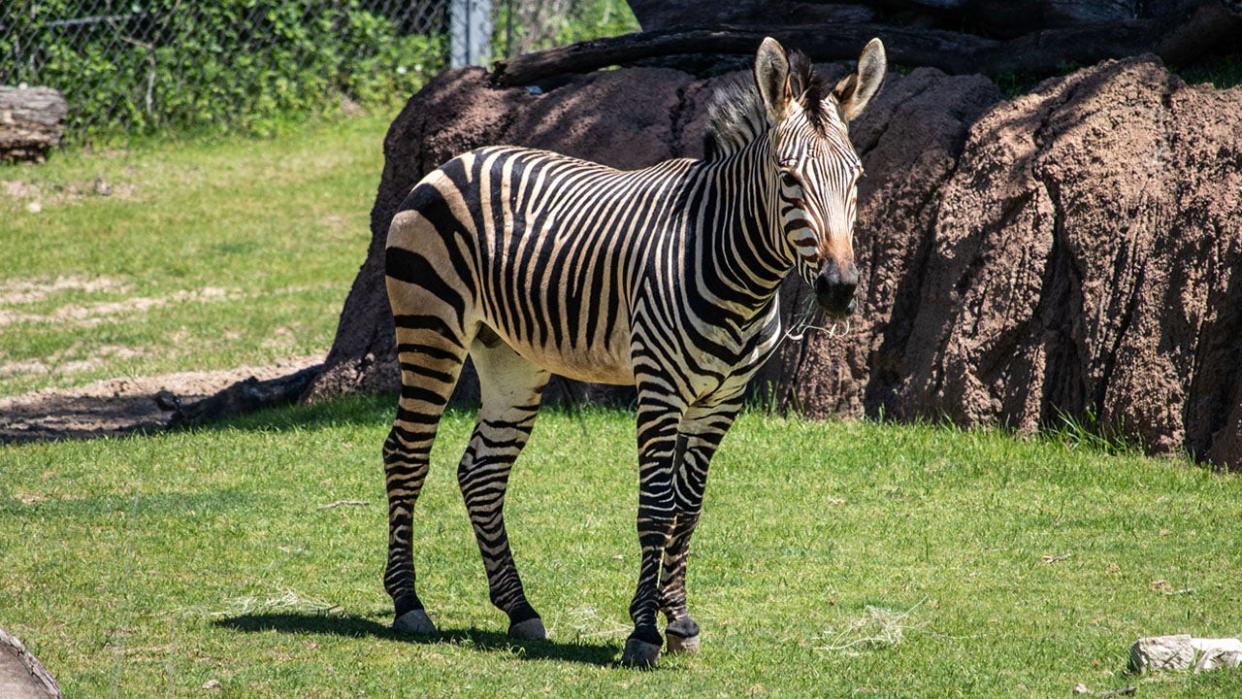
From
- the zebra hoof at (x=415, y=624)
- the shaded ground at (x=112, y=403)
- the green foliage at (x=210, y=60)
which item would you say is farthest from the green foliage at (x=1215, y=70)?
the green foliage at (x=210, y=60)

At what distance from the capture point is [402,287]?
7.58 meters

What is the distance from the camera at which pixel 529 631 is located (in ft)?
23.8

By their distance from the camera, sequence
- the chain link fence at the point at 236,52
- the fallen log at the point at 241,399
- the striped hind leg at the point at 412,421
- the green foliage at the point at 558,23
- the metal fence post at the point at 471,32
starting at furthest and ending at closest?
1. the green foliage at the point at 558,23
2. the chain link fence at the point at 236,52
3. the metal fence post at the point at 471,32
4. the fallen log at the point at 241,399
5. the striped hind leg at the point at 412,421

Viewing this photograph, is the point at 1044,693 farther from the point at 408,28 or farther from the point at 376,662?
the point at 408,28

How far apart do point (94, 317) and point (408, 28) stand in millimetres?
6768

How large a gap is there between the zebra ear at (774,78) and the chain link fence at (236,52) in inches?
421

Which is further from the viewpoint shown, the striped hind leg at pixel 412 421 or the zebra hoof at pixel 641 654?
the striped hind leg at pixel 412 421

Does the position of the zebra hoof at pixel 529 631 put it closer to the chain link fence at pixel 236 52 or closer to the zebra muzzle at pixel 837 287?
the zebra muzzle at pixel 837 287

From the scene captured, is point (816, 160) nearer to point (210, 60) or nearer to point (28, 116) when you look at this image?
point (28, 116)

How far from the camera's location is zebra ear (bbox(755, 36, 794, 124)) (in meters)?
6.36

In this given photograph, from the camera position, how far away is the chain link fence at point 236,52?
17938 mm

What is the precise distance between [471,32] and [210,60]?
3.41 metres

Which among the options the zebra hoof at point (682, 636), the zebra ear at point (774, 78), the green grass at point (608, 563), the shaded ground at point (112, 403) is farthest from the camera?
the shaded ground at point (112, 403)

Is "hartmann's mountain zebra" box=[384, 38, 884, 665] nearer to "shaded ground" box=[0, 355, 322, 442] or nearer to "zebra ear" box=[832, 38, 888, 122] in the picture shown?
"zebra ear" box=[832, 38, 888, 122]
